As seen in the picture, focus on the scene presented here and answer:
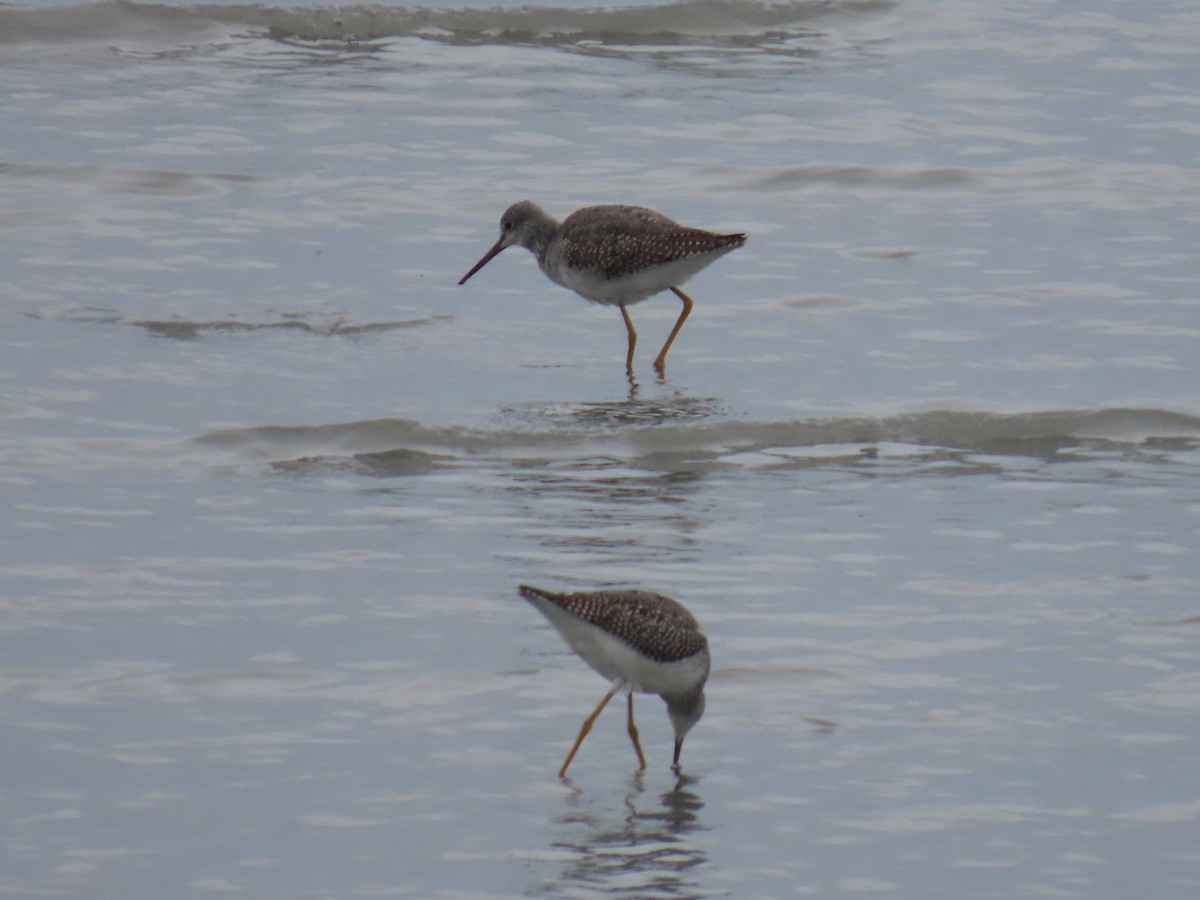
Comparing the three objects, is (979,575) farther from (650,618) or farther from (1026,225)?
(1026,225)

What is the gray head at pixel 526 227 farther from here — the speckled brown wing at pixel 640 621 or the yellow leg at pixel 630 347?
the speckled brown wing at pixel 640 621

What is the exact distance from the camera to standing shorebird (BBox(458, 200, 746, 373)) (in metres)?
10.7

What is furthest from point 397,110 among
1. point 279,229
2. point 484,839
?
point 484,839

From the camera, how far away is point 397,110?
15.2 m

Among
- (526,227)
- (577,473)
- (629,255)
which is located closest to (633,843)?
(577,473)

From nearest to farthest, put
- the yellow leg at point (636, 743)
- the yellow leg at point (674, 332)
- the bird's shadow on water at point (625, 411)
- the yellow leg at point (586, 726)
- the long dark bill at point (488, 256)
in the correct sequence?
the yellow leg at point (586, 726) → the yellow leg at point (636, 743) → the bird's shadow on water at point (625, 411) → the yellow leg at point (674, 332) → the long dark bill at point (488, 256)

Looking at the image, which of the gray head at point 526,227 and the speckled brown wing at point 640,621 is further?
the gray head at point 526,227

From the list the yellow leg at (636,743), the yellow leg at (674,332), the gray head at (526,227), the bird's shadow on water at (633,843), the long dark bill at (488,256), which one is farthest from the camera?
the long dark bill at (488,256)

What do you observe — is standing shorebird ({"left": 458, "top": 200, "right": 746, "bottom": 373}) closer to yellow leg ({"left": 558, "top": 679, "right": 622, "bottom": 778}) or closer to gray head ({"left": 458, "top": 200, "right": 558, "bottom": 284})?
gray head ({"left": 458, "top": 200, "right": 558, "bottom": 284})

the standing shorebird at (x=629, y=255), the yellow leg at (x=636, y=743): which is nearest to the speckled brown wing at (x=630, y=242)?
the standing shorebird at (x=629, y=255)

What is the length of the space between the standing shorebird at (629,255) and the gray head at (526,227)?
0.53ft

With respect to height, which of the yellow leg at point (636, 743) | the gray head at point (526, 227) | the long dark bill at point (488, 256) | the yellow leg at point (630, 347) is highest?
the gray head at point (526, 227)

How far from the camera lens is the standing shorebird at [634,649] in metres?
5.99

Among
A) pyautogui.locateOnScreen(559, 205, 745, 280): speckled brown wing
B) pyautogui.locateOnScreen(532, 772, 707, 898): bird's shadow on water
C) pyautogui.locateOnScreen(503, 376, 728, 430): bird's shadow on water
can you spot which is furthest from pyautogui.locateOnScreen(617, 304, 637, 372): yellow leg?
pyautogui.locateOnScreen(532, 772, 707, 898): bird's shadow on water
